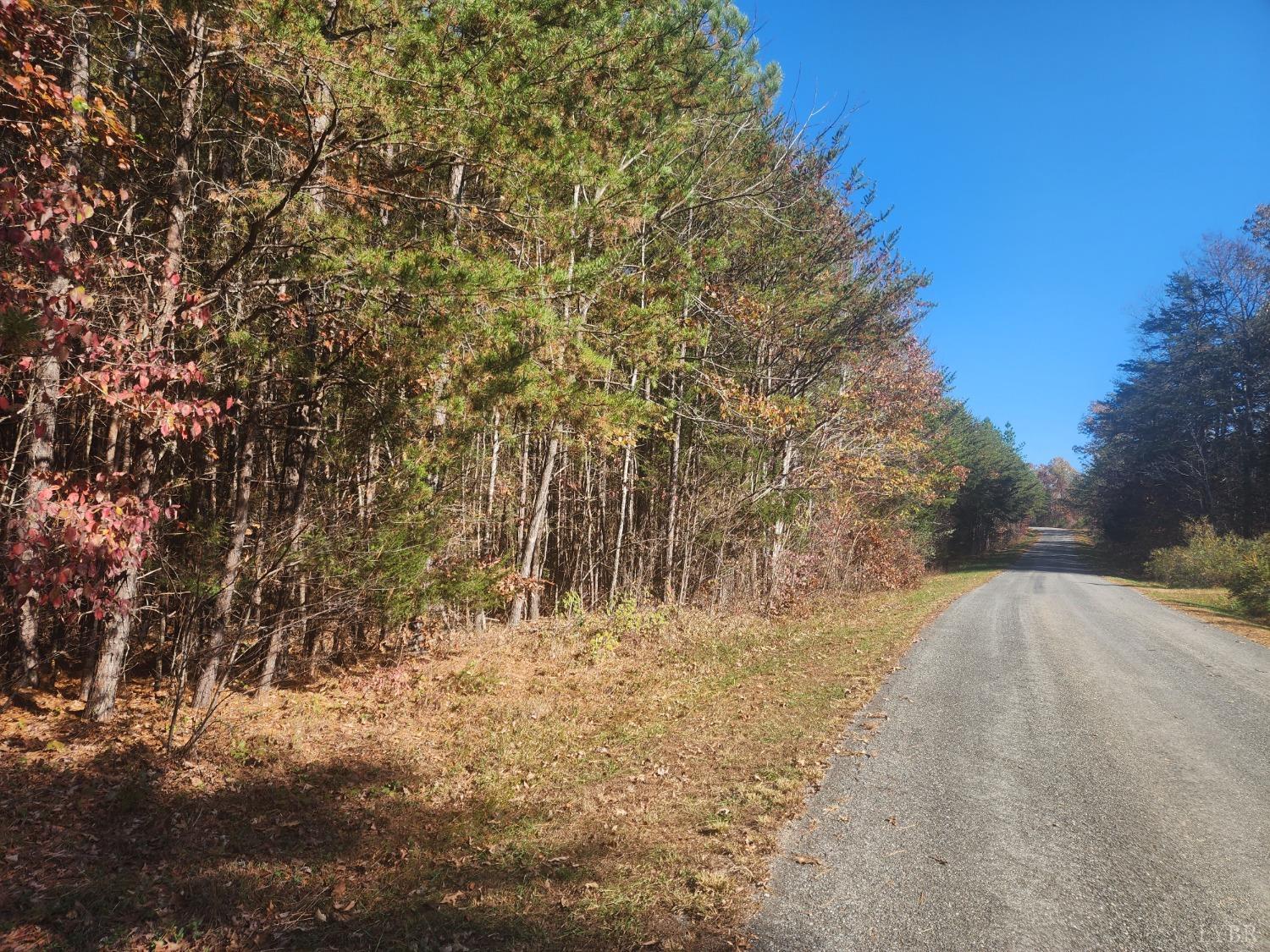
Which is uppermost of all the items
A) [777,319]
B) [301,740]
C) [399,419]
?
[777,319]

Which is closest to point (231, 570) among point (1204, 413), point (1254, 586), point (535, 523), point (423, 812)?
point (423, 812)

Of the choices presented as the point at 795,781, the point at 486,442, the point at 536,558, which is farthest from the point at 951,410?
the point at 795,781

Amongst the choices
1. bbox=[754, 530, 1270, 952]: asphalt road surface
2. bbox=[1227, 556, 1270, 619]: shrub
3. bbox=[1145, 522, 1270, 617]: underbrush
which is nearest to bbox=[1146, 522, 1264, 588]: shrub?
bbox=[1145, 522, 1270, 617]: underbrush

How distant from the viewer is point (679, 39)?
322 inches

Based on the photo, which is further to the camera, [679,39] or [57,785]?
[679,39]

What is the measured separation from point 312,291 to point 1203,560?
28.8m

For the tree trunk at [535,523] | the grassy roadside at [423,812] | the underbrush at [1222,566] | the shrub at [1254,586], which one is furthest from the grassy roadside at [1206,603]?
the tree trunk at [535,523]

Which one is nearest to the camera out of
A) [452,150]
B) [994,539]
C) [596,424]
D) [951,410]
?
[452,150]

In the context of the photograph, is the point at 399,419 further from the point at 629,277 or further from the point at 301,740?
the point at 629,277

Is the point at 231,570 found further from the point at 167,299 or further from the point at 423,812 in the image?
the point at 423,812

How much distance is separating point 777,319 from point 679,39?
5382 millimetres

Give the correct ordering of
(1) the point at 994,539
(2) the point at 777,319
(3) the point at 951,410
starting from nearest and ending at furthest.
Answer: (2) the point at 777,319
(3) the point at 951,410
(1) the point at 994,539

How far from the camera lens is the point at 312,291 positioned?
5551 millimetres

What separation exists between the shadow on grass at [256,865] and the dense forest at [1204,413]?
34.7 m
